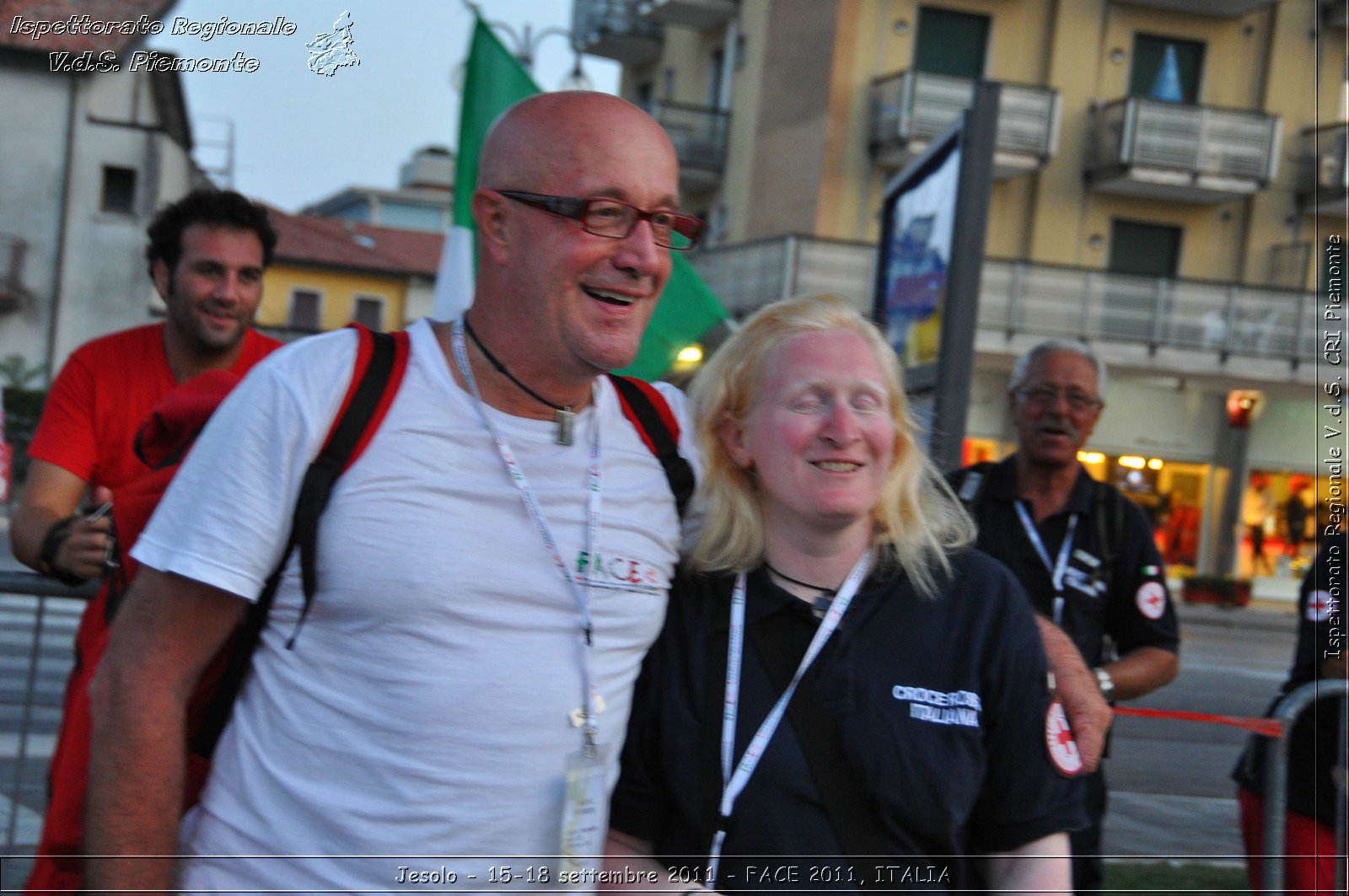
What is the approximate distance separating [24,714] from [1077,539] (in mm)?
3485

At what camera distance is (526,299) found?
2162 mm

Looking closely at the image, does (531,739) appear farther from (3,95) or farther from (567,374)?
(3,95)

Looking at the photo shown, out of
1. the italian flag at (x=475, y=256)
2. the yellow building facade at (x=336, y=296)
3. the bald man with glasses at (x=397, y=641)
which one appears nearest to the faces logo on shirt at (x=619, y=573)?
the bald man with glasses at (x=397, y=641)

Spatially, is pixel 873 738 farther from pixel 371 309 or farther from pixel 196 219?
Result: pixel 371 309

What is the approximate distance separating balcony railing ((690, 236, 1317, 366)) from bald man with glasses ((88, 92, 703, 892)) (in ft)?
68.5

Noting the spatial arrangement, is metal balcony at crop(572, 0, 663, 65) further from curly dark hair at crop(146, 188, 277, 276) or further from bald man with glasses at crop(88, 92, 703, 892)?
bald man with glasses at crop(88, 92, 703, 892)

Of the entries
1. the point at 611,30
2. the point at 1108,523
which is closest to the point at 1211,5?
the point at 611,30

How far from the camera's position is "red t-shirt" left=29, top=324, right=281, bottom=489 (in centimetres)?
322

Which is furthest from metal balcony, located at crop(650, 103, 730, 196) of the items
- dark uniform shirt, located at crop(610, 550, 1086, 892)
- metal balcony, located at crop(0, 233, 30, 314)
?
metal balcony, located at crop(0, 233, 30, 314)

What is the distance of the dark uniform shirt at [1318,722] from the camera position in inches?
150

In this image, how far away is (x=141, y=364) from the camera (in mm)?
3367

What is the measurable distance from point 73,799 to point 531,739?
82 centimetres

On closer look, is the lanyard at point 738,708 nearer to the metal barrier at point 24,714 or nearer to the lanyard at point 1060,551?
the lanyard at point 1060,551

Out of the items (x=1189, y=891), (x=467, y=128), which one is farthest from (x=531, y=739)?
(x=467, y=128)
